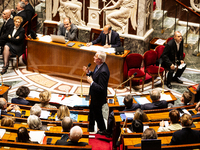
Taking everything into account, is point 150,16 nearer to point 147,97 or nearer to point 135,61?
point 135,61

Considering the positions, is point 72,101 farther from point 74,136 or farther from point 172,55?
point 172,55

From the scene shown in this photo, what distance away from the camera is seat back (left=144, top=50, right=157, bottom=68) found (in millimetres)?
7639

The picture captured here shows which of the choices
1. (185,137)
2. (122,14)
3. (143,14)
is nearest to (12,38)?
(122,14)

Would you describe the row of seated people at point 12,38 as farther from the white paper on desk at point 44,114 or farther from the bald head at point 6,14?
the white paper on desk at point 44,114

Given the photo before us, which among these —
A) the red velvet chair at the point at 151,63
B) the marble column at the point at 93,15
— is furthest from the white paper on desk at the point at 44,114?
the marble column at the point at 93,15

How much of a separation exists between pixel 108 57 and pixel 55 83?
1586mm

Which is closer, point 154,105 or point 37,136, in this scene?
point 37,136

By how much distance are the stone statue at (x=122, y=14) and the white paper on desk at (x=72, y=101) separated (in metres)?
3.72

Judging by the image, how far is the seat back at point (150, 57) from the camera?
764cm

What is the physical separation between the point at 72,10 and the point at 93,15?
710 millimetres

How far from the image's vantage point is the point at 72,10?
9.29 meters

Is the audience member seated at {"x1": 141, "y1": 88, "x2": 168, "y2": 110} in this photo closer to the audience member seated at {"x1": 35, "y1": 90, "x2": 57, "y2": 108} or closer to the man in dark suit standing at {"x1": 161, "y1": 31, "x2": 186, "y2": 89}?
the audience member seated at {"x1": 35, "y1": 90, "x2": 57, "y2": 108}

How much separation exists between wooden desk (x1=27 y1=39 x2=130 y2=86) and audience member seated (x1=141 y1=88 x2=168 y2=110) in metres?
2.23

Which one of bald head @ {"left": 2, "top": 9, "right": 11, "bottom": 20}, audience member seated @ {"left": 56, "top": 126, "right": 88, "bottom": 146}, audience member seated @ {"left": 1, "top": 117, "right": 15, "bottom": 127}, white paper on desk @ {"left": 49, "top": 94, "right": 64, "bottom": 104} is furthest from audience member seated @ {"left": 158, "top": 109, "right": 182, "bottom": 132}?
bald head @ {"left": 2, "top": 9, "right": 11, "bottom": 20}
